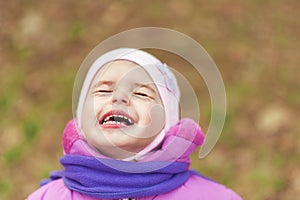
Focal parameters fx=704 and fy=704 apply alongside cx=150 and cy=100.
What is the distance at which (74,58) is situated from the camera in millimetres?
3867

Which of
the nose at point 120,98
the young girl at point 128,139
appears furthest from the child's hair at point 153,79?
the nose at point 120,98

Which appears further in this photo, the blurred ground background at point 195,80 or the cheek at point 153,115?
the blurred ground background at point 195,80

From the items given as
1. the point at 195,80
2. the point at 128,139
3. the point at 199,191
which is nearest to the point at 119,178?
the point at 128,139

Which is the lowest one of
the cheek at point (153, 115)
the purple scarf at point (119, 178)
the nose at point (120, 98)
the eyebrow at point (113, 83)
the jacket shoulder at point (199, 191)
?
the jacket shoulder at point (199, 191)

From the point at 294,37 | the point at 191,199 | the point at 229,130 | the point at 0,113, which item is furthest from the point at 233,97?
the point at 191,199

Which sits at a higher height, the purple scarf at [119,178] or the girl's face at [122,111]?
the girl's face at [122,111]

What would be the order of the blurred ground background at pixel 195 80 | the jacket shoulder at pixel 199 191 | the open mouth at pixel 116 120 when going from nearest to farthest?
the open mouth at pixel 116 120
the jacket shoulder at pixel 199 191
the blurred ground background at pixel 195 80

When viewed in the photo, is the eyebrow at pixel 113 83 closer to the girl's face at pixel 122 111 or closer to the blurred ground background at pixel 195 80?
the girl's face at pixel 122 111

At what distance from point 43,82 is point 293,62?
4.41 feet

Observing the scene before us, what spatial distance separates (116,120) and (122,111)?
0.09ft

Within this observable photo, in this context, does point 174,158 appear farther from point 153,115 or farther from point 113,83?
point 113,83

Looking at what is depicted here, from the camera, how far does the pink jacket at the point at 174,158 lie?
6.16 ft

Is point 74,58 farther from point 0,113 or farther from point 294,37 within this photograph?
point 294,37

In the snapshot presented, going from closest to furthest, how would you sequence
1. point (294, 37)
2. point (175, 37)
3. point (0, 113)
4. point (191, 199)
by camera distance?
1. point (191, 199)
2. point (0, 113)
3. point (175, 37)
4. point (294, 37)
